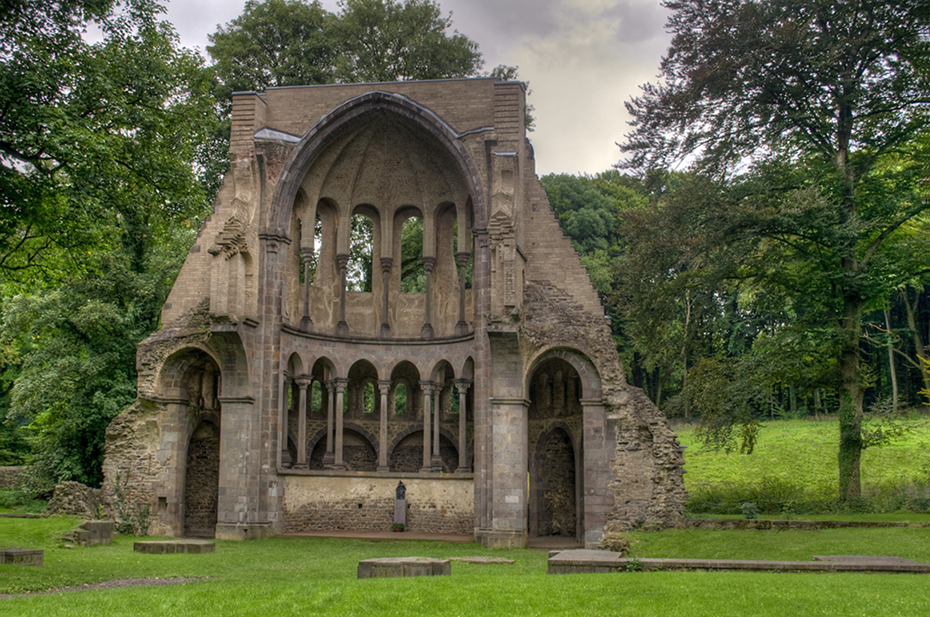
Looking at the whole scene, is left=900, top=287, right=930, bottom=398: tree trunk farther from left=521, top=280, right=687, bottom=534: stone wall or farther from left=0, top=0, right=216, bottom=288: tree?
left=0, top=0, right=216, bottom=288: tree

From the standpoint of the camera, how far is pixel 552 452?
24266mm

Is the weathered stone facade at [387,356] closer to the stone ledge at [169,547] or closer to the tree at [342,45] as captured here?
the stone ledge at [169,547]

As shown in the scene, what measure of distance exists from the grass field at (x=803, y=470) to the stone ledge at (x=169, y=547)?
13835 millimetres

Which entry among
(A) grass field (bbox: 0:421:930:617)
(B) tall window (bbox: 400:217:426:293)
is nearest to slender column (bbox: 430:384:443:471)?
(A) grass field (bbox: 0:421:930:617)

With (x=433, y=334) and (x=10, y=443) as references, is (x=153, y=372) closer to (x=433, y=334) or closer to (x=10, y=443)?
(x=433, y=334)

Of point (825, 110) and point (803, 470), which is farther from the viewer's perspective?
point (803, 470)

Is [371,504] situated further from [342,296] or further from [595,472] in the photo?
[595,472]

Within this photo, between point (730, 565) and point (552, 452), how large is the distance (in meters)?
12.6

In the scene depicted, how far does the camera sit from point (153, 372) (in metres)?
22.2

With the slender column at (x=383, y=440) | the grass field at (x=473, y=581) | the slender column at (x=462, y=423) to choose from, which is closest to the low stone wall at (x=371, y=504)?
the slender column at (x=383, y=440)

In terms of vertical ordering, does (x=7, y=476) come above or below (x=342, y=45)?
below

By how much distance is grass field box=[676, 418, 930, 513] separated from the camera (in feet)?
73.9

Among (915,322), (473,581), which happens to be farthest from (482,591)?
(915,322)

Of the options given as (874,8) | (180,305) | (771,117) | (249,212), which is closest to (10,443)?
(180,305)
